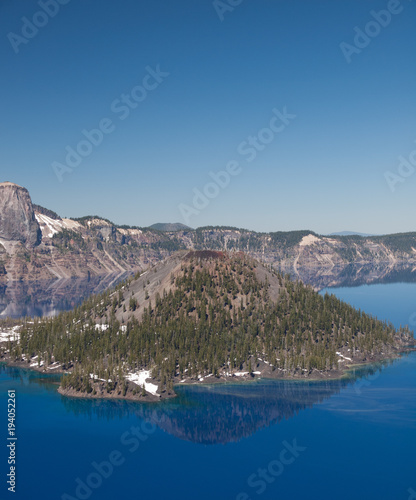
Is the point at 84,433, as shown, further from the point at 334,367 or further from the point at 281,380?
the point at 334,367

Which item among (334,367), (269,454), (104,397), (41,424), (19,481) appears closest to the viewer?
(19,481)

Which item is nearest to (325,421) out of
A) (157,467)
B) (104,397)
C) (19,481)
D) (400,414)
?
(400,414)

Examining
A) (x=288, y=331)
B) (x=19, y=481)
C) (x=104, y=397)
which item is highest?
(x=288, y=331)
